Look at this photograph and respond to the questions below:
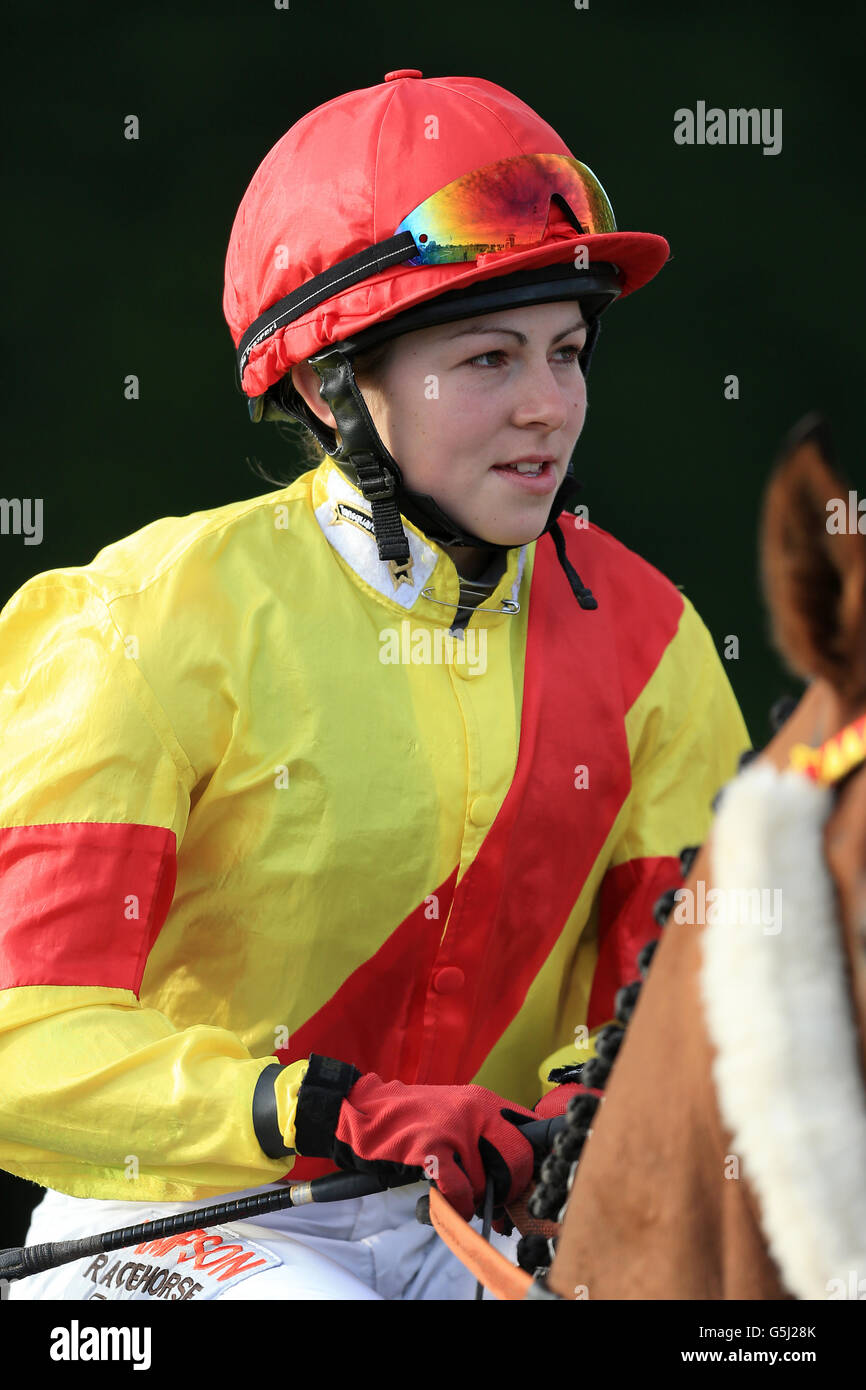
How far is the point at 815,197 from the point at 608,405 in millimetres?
519

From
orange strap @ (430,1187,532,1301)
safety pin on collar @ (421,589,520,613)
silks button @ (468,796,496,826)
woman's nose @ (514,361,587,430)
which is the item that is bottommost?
orange strap @ (430,1187,532,1301)

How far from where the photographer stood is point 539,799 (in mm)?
1742

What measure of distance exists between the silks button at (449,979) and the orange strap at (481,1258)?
0.44 metres

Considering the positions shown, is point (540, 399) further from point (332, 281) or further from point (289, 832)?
point (289, 832)

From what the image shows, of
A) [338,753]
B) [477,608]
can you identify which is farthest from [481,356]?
[338,753]

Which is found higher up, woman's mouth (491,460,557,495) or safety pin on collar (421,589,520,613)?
woman's mouth (491,460,557,495)

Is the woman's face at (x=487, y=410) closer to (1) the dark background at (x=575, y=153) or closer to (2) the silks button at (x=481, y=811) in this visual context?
(2) the silks button at (x=481, y=811)

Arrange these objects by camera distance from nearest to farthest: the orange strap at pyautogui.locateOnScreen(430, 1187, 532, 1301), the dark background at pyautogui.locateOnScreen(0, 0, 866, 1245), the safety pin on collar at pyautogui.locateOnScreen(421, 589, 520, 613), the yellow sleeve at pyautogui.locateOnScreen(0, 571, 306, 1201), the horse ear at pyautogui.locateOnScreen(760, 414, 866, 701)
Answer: the horse ear at pyautogui.locateOnScreen(760, 414, 866, 701) < the orange strap at pyautogui.locateOnScreen(430, 1187, 532, 1301) < the yellow sleeve at pyautogui.locateOnScreen(0, 571, 306, 1201) < the safety pin on collar at pyautogui.locateOnScreen(421, 589, 520, 613) < the dark background at pyautogui.locateOnScreen(0, 0, 866, 1245)

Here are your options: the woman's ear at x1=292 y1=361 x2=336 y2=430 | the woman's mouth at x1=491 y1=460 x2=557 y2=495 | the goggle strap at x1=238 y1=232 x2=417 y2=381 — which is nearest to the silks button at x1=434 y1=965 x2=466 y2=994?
the woman's mouth at x1=491 y1=460 x2=557 y2=495

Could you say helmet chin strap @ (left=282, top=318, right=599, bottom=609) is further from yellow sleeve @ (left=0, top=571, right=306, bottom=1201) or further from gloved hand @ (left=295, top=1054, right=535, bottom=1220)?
gloved hand @ (left=295, top=1054, right=535, bottom=1220)

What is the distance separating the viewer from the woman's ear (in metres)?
1.79

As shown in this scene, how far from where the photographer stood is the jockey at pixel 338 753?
4.99ft

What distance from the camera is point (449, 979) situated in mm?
1708

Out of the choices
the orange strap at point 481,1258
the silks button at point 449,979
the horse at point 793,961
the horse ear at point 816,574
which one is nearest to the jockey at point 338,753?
the silks button at point 449,979
